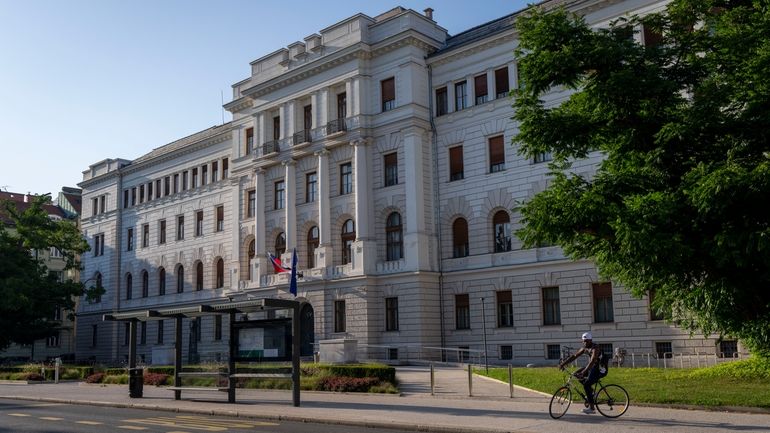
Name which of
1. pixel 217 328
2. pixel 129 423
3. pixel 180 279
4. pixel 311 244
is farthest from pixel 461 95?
pixel 180 279

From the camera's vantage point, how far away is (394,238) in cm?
4525

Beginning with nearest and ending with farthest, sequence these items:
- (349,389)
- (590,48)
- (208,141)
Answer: (590,48), (349,389), (208,141)

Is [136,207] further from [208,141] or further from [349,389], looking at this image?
[349,389]

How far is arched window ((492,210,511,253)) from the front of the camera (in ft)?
137

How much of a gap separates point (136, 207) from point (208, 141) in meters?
12.0

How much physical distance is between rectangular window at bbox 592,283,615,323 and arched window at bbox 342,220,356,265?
14.6 m

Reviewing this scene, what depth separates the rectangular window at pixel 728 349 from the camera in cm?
3350

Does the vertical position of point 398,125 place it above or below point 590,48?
above

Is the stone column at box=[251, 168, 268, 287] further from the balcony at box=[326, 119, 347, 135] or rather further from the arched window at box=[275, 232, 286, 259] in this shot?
the balcony at box=[326, 119, 347, 135]

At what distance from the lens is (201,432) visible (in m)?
16.6

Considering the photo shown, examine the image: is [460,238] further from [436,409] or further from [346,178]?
[436,409]

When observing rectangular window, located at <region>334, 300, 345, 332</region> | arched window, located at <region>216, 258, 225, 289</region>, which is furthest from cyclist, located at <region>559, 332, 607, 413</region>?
arched window, located at <region>216, 258, 225, 289</region>

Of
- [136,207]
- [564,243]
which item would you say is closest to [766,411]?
[564,243]

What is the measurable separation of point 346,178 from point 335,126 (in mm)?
3125
